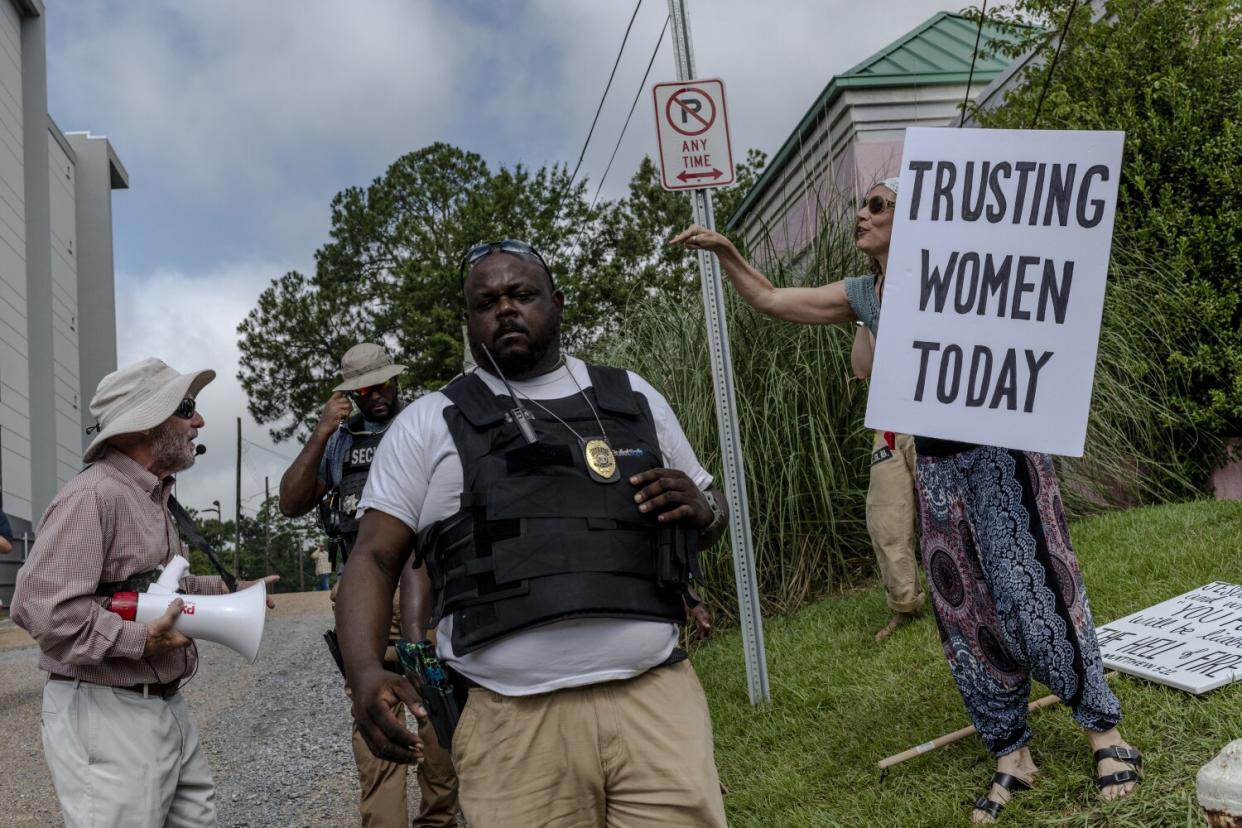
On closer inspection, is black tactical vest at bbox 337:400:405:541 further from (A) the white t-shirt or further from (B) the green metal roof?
(B) the green metal roof

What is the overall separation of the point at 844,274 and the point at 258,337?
1514 inches

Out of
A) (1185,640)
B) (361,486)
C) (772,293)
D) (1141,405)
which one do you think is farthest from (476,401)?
(1141,405)

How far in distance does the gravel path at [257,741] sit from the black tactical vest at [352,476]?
172 cm

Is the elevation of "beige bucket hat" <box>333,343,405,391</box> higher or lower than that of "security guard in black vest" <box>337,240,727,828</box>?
higher

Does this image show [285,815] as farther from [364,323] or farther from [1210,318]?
[364,323]

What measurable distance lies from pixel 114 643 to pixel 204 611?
24cm

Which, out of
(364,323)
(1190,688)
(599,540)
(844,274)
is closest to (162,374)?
(599,540)

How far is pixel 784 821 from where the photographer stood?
4105 millimetres

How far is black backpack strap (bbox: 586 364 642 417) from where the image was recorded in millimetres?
2584

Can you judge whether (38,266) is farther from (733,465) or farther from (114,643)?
(114,643)

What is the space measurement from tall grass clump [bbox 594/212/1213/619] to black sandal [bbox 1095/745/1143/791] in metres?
3.77

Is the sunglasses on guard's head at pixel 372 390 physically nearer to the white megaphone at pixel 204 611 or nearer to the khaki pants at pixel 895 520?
the white megaphone at pixel 204 611

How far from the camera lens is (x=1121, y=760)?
3322 mm

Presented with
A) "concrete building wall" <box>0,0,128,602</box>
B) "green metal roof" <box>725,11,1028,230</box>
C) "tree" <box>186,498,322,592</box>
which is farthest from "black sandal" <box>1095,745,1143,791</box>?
"tree" <box>186,498,322,592</box>
